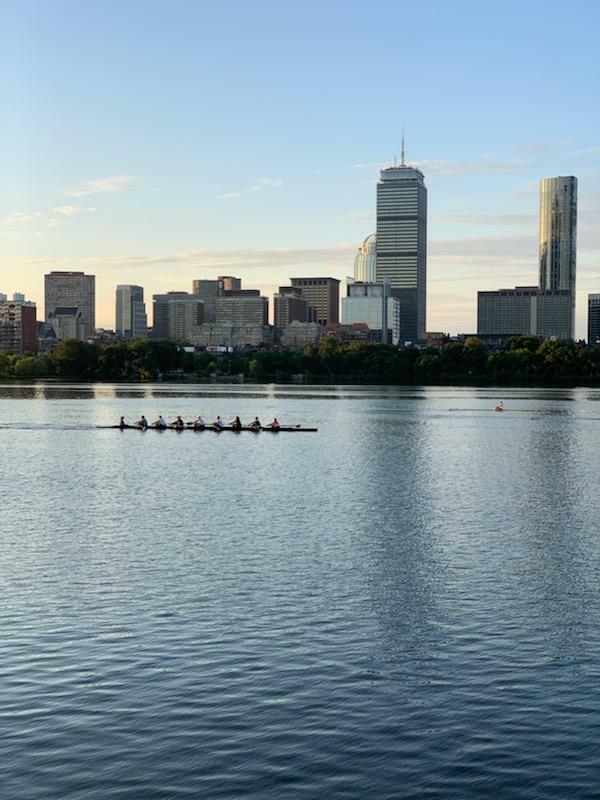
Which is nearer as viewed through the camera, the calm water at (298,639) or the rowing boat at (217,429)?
the calm water at (298,639)

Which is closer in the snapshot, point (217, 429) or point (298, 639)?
point (298, 639)

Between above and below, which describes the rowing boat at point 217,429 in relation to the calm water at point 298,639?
above

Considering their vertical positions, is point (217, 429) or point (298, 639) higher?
point (217, 429)

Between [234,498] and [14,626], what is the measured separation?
26.7 metres

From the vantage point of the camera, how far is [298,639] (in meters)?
26.9

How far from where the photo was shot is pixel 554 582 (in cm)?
3419

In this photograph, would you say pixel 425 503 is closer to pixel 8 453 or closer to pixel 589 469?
pixel 589 469

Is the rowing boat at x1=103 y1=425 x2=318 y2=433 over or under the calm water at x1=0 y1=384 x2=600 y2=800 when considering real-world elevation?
over

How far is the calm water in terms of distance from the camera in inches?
766

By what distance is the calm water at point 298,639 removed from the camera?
766 inches

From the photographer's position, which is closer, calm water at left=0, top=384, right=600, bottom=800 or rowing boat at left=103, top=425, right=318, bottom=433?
calm water at left=0, top=384, right=600, bottom=800

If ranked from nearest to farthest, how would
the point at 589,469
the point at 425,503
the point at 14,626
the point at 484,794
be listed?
the point at 484,794
the point at 14,626
the point at 425,503
the point at 589,469

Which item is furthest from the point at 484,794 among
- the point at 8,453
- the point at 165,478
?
the point at 8,453

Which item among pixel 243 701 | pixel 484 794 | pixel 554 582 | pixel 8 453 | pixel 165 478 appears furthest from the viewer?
pixel 8 453
